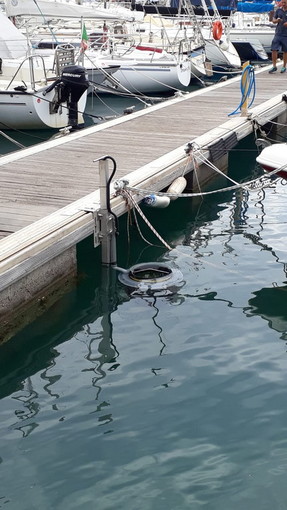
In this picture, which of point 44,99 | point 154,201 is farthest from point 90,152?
point 44,99

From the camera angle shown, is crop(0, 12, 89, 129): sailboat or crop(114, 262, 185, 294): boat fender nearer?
crop(114, 262, 185, 294): boat fender

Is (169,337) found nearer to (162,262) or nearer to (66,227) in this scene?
(66,227)

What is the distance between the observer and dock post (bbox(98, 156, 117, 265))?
7.73 meters

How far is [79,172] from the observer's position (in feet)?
31.2

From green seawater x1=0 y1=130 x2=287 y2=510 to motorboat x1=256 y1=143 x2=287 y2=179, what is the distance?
1.04 metres

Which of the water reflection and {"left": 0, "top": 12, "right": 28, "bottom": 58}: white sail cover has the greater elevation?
{"left": 0, "top": 12, "right": 28, "bottom": 58}: white sail cover

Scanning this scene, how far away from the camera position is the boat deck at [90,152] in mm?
8242

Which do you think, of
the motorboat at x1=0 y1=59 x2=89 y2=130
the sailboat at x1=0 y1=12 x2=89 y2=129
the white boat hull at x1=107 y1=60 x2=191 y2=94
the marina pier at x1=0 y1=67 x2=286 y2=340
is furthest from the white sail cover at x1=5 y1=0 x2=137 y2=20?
the marina pier at x1=0 y1=67 x2=286 y2=340

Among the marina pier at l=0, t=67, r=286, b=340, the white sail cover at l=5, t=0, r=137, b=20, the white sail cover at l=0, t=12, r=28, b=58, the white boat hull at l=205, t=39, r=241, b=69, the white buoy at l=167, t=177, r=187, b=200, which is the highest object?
the white sail cover at l=5, t=0, r=137, b=20

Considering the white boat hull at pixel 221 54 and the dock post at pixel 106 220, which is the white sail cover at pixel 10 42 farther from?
the dock post at pixel 106 220

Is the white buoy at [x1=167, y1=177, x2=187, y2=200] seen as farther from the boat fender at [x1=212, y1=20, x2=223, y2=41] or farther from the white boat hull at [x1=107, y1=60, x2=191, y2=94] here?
the boat fender at [x1=212, y1=20, x2=223, y2=41]

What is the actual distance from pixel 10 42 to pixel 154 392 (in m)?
13.9

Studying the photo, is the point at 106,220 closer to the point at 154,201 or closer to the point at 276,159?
the point at 154,201

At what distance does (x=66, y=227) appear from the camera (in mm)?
7379
